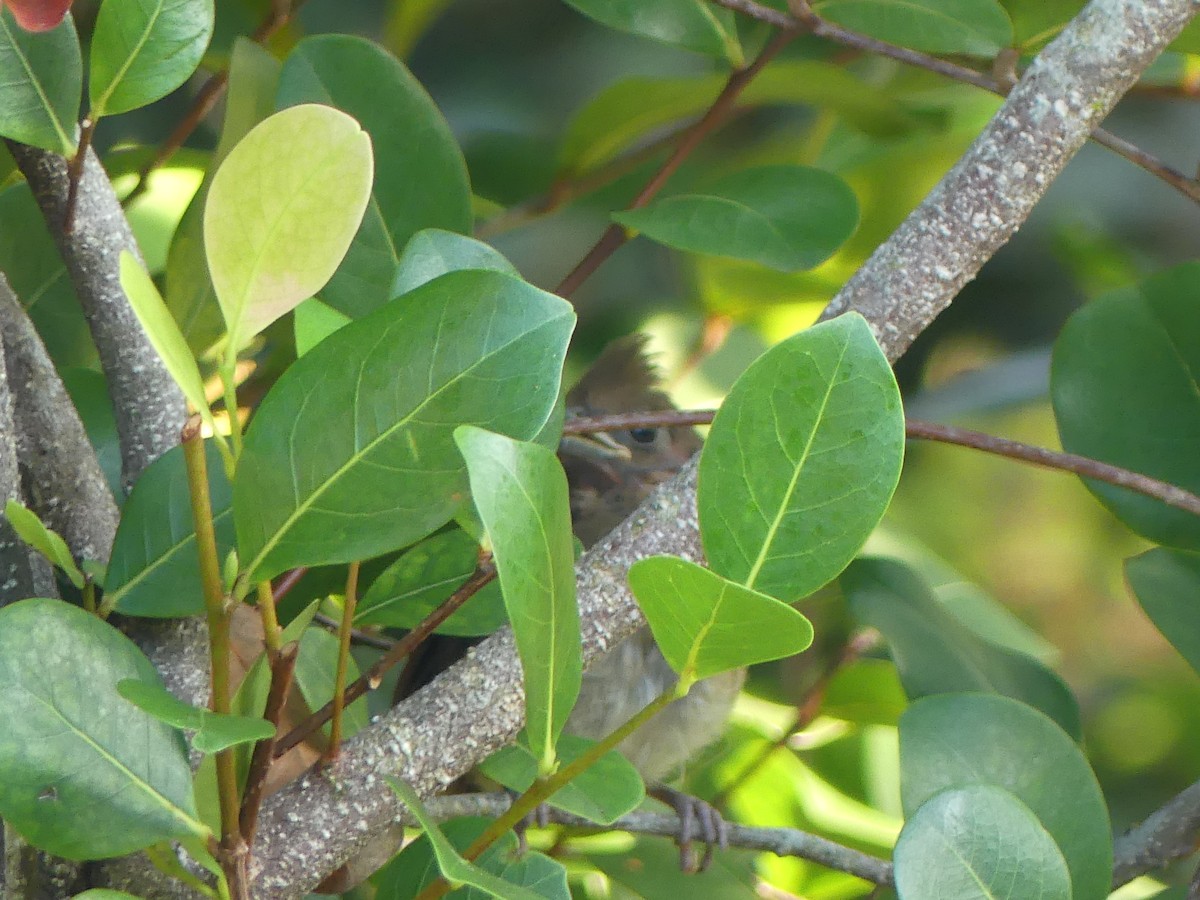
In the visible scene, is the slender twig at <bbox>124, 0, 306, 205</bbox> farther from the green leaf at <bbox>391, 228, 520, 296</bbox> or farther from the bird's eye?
the bird's eye

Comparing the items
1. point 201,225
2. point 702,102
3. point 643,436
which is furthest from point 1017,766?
point 643,436

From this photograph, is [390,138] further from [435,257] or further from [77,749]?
[77,749]

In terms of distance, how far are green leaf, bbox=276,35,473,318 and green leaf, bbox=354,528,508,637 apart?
140mm

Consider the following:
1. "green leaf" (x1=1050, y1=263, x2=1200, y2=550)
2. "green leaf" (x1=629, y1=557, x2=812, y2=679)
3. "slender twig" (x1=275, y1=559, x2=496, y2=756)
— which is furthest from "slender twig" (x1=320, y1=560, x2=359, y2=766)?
"green leaf" (x1=1050, y1=263, x2=1200, y2=550)

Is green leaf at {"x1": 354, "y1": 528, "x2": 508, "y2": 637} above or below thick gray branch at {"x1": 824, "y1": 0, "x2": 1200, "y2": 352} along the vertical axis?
below

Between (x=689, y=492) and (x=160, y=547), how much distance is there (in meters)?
0.22

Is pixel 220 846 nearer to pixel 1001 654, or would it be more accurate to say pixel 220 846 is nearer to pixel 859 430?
pixel 859 430

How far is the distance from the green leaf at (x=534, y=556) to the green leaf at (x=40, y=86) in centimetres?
25

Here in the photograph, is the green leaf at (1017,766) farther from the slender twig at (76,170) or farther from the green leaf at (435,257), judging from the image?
the slender twig at (76,170)

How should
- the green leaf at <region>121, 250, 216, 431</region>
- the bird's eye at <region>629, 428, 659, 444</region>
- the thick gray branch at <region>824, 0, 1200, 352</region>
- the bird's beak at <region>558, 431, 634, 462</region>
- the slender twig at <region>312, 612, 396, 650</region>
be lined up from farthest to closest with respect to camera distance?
the bird's eye at <region>629, 428, 659, 444</region>, the bird's beak at <region>558, 431, 634, 462</region>, the slender twig at <region>312, 612, 396, 650</region>, the thick gray branch at <region>824, 0, 1200, 352</region>, the green leaf at <region>121, 250, 216, 431</region>

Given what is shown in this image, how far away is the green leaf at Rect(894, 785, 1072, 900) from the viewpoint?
0.42 metres

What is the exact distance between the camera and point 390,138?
645 mm

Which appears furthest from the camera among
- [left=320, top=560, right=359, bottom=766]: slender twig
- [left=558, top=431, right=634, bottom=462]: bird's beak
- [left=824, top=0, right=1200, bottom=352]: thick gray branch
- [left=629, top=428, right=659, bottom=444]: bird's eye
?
[left=629, top=428, right=659, bottom=444]: bird's eye

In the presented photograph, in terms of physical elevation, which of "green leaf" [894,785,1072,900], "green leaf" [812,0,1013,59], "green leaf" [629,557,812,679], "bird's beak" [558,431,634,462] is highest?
"green leaf" [812,0,1013,59]
